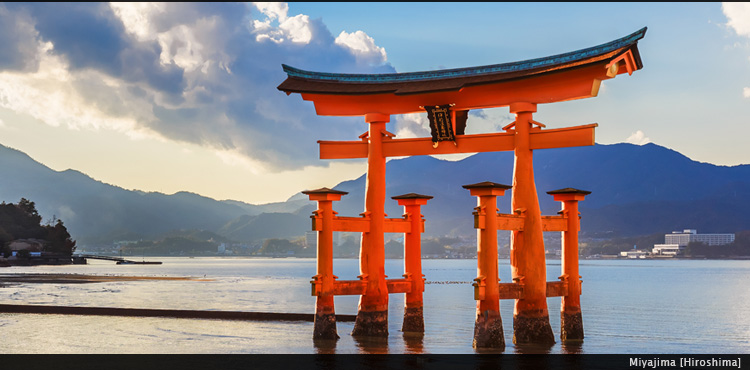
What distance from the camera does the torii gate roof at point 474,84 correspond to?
19.0 m

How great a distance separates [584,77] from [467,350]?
8.36m

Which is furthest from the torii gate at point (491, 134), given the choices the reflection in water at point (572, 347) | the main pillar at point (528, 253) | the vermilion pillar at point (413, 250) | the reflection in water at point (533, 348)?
the vermilion pillar at point (413, 250)

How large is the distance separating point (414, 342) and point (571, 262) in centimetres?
529

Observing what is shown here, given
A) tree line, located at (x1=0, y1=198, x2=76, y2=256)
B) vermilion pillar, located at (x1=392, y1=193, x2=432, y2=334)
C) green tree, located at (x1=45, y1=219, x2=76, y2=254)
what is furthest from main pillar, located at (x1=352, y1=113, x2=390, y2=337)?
green tree, located at (x1=45, y1=219, x2=76, y2=254)

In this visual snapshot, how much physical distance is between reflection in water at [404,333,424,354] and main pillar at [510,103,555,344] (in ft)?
9.65

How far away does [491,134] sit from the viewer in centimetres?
2038

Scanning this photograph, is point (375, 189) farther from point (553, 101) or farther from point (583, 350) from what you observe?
point (583, 350)

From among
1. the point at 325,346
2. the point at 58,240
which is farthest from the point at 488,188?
the point at 58,240


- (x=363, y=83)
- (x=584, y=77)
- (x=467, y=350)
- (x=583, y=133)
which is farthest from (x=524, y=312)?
(x=363, y=83)

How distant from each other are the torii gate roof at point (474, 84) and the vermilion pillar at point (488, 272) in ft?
9.93

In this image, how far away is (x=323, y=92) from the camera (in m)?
21.7

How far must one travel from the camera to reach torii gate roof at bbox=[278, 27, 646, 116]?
19000mm

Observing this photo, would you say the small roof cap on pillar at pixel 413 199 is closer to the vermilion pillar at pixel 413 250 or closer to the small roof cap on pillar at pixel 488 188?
the vermilion pillar at pixel 413 250

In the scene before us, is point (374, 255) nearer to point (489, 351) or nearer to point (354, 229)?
point (354, 229)
